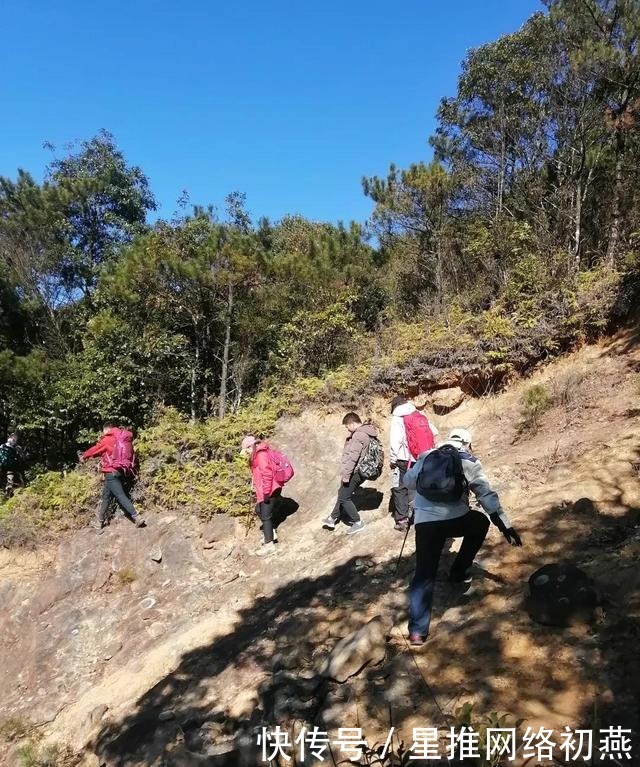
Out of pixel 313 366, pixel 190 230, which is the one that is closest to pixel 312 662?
pixel 313 366

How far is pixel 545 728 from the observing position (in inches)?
123

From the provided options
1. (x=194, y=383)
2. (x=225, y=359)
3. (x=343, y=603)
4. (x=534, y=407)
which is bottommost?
(x=343, y=603)

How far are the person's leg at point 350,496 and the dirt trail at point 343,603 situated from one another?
279 mm

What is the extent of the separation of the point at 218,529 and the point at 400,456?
12.3ft

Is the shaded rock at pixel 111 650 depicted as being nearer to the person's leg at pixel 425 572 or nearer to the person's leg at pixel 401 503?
the person's leg at pixel 401 503

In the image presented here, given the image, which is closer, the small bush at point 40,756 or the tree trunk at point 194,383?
the small bush at point 40,756

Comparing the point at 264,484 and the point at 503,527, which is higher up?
the point at 264,484

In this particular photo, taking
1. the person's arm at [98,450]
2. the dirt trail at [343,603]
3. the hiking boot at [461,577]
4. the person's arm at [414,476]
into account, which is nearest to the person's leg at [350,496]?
the dirt trail at [343,603]

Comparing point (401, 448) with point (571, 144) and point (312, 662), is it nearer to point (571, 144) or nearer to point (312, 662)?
point (312, 662)

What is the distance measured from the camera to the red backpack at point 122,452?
926 centimetres

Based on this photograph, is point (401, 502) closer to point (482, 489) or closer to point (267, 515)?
point (267, 515)

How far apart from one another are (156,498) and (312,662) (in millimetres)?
5474

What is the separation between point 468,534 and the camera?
15.0ft

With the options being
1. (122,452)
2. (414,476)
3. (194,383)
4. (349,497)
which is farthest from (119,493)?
(414,476)
